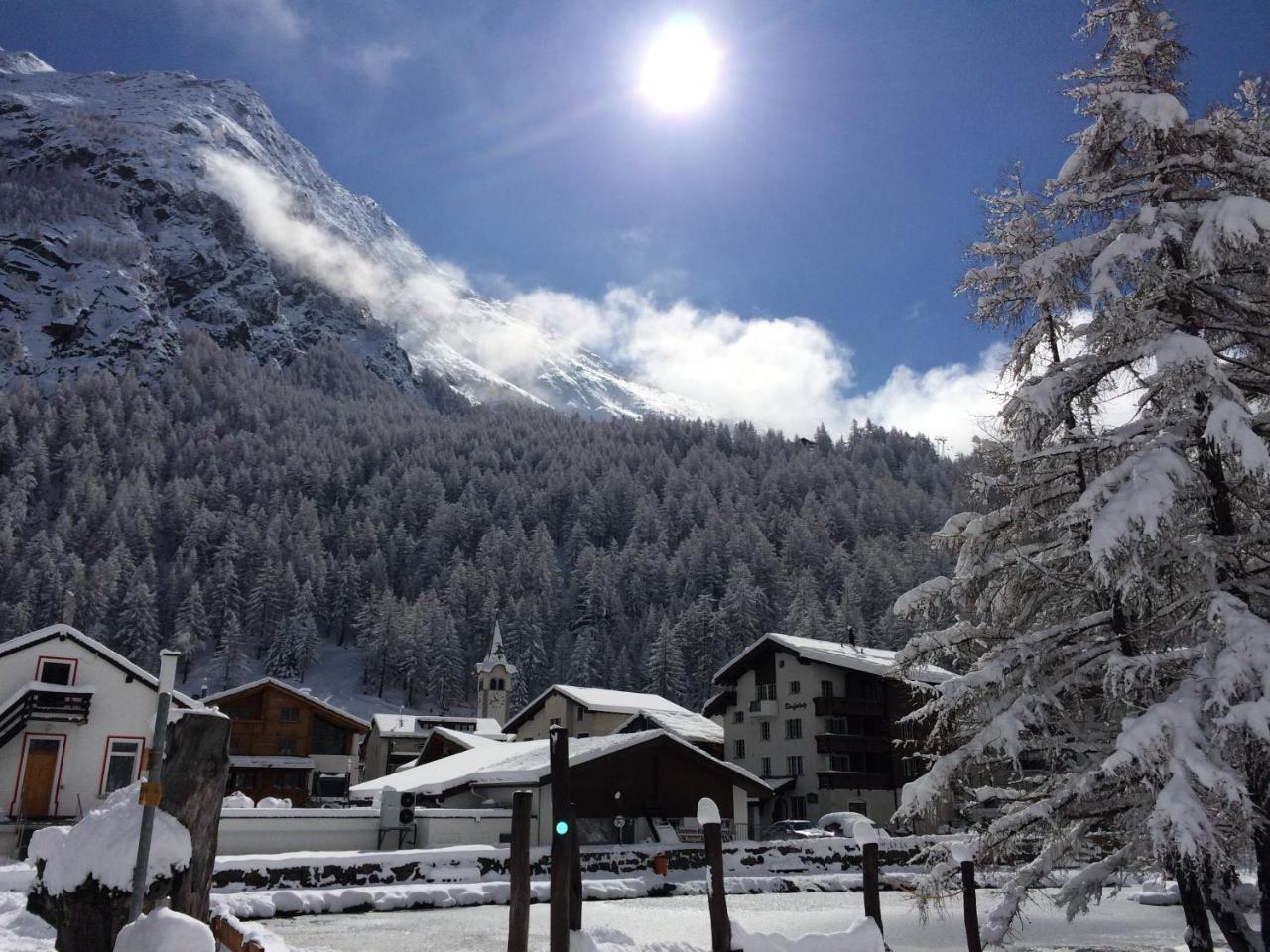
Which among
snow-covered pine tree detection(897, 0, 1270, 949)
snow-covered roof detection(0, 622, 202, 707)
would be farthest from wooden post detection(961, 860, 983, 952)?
snow-covered roof detection(0, 622, 202, 707)

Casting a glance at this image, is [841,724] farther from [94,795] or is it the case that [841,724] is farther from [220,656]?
[220,656]

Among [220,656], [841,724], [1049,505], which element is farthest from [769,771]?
[220,656]

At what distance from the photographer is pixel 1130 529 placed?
34.2 feet

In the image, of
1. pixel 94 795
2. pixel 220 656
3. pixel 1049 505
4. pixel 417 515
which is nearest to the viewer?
pixel 1049 505

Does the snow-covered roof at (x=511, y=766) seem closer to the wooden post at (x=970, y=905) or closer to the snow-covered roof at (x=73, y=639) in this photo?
the snow-covered roof at (x=73, y=639)

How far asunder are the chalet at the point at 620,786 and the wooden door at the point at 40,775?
40.5 ft

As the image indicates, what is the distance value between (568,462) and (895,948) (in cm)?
18224

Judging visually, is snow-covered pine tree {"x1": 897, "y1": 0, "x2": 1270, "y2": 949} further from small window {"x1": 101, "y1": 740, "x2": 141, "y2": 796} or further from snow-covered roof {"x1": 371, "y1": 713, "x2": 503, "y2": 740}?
snow-covered roof {"x1": 371, "y1": 713, "x2": 503, "y2": 740}

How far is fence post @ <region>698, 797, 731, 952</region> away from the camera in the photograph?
1246 cm

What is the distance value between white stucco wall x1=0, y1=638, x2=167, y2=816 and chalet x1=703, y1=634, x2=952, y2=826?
1257 inches

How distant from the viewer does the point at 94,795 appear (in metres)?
34.4

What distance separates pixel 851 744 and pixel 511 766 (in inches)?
927

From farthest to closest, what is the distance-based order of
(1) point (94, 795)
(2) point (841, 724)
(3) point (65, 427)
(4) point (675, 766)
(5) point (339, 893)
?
(3) point (65, 427) → (2) point (841, 724) → (4) point (675, 766) → (1) point (94, 795) → (5) point (339, 893)

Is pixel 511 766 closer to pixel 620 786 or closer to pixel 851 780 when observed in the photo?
pixel 620 786
